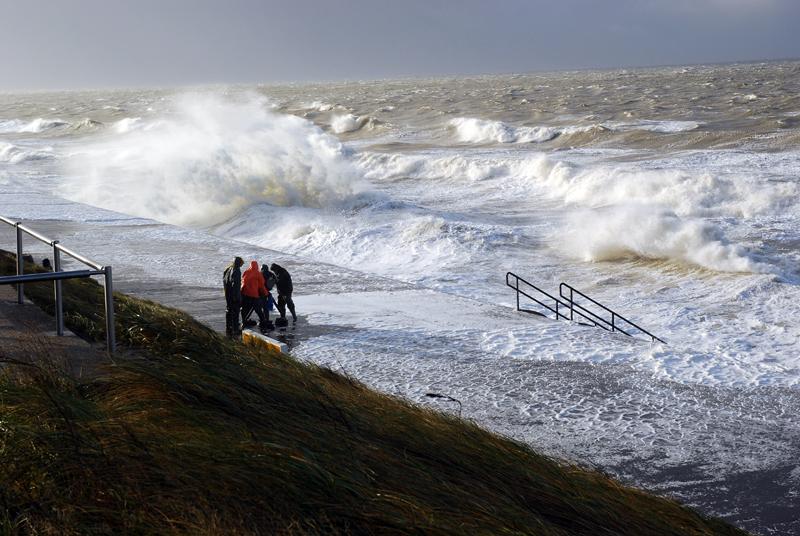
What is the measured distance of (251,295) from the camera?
494 inches

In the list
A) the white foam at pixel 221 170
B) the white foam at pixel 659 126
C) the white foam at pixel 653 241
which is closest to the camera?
the white foam at pixel 653 241

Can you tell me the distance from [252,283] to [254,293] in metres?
0.18

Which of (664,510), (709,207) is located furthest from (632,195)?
(664,510)

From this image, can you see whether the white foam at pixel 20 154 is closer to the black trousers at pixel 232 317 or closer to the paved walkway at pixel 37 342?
the black trousers at pixel 232 317

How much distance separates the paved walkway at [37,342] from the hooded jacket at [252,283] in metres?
4.78

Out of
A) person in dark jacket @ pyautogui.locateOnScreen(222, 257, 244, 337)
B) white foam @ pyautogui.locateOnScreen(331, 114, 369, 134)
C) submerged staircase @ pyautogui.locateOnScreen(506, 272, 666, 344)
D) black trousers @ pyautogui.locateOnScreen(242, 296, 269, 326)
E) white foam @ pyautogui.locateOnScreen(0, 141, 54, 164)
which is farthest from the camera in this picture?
white foam @ pyautogui.locateOnScreen(331, 114, 369, 134)

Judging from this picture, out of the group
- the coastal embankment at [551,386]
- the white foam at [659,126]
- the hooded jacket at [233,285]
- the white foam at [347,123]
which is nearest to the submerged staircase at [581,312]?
the coastal embankment at [551,386]

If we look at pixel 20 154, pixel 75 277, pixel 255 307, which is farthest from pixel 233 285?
pixel 20 154

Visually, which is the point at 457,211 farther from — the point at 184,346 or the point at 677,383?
the point at 184,346

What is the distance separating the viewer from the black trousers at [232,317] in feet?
39.7

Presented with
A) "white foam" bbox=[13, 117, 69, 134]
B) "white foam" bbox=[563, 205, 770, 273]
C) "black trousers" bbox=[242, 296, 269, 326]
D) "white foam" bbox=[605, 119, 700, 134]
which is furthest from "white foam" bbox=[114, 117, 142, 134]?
"black trousers" bbox=[242, 296, 269, 326]

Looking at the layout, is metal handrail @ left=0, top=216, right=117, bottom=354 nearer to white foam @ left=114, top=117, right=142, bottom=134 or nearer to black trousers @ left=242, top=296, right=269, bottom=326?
black trousers @ left=242, top=296, right=269, bottom=326

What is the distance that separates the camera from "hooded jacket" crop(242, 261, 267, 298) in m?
12.4

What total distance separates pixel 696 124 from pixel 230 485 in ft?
190
